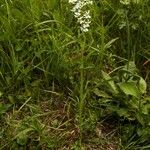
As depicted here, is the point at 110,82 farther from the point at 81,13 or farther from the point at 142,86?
the point at 81,13

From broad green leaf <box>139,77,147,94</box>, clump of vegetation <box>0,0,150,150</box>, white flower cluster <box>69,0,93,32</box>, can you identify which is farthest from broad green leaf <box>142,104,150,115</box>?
A: white flower cluster <box>69,0,93,32</box>

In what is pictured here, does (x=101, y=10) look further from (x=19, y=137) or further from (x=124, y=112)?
(x=19, y=137)

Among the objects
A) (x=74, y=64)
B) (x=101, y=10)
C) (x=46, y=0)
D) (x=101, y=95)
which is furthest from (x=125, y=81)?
(x=46, y=0)

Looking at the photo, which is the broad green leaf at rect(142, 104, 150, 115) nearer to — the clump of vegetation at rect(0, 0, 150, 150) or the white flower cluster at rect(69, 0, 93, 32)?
the clump of vegetation at rect(0, 0, 150, 150)

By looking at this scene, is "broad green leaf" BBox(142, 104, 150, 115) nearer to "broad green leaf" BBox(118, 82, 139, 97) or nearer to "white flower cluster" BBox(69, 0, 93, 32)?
"broad green leaf" BBox(118, 82, 139, 97)

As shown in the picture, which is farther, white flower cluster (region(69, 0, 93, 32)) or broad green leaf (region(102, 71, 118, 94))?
broad green leaf (region(102, 71, 118, 94))

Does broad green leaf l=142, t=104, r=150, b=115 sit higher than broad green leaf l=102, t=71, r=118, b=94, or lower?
lower

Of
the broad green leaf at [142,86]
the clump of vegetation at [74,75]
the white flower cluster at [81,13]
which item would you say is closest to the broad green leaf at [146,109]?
the clump of vegetation at [74,75]

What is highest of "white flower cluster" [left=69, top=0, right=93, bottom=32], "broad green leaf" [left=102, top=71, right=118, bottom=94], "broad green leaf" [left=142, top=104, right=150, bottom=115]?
"white flower cluster" [left=69, top=0, right=93, bottom=32]
